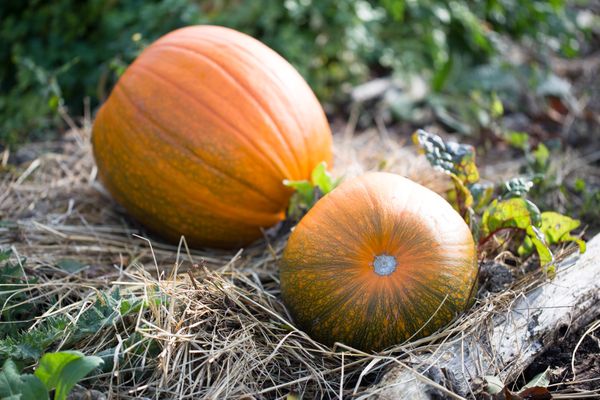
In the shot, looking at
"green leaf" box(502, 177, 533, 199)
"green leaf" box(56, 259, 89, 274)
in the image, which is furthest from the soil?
"green leaf" box(56, 259, 89, 274)

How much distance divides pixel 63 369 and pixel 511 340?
138 centimetres

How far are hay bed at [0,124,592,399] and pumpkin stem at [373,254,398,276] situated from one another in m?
0.24

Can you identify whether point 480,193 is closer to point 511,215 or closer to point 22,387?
point 511,215

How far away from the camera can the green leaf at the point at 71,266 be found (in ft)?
7.90

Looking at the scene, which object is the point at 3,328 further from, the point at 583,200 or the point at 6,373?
the point at 583,200

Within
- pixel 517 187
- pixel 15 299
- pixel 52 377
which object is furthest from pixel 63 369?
pixel 517 187

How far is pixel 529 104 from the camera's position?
174 inches

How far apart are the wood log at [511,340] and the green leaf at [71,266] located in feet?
4.31

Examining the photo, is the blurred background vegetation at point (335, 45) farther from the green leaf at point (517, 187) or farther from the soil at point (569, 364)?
the soil at point (569, 364)

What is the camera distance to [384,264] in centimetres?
194

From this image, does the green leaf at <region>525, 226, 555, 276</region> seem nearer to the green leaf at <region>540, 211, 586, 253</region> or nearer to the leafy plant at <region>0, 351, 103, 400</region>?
the green leaf at <region>540, 211, 586, 253</region>

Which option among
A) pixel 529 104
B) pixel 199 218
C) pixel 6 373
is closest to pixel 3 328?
pixel 6 373

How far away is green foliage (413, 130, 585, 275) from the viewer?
7.20ft

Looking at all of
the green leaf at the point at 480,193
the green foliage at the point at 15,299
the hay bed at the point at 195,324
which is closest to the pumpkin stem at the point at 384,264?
the hay bed at the point at 195,324
